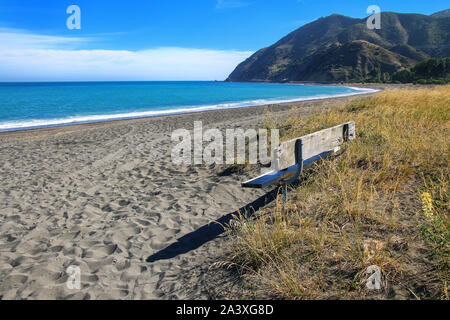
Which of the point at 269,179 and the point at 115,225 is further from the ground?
the point at 269,179

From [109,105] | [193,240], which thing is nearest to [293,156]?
[193,240]

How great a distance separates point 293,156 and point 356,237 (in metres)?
1.34

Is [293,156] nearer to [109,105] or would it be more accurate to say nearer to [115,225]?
[115,225]

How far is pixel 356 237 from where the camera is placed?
105 inches

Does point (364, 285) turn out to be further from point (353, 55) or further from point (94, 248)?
point (353, 55)

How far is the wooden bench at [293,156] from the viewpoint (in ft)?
11.2

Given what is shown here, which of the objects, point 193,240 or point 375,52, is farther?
point 375,52

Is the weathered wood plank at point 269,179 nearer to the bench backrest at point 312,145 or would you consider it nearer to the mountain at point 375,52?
the bench backrest at point 312,145

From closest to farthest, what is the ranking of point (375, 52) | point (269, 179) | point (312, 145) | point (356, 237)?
point (356, 237) < point (269, 179) < point (312, 145) < point (375, 52)

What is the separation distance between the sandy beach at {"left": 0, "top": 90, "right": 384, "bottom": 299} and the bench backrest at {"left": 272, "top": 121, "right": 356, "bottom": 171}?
842mm

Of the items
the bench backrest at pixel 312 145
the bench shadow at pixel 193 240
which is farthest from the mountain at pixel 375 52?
the bench shadow at pixel 193 240

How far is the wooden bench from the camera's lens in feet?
11.2

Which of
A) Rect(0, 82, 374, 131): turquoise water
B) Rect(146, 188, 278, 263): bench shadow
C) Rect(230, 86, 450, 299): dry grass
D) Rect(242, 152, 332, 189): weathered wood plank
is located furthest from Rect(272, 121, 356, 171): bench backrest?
Rect(0, 82, 374, 131): turquoise water

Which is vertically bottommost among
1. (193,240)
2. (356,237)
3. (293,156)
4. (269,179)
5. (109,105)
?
(193,240)
